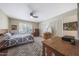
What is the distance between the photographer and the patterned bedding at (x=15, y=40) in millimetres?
1896

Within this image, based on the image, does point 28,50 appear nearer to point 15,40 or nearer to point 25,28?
point 15,40

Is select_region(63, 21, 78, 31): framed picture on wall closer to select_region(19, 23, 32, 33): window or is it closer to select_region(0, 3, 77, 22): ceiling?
select_region(0, 3, 77, 22): ceiling

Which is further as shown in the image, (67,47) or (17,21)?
(17,21)

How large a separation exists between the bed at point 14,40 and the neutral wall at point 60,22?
1.07 ft

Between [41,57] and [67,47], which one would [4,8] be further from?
[67,47]

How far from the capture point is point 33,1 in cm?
197

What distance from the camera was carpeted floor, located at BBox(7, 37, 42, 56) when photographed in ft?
6.38

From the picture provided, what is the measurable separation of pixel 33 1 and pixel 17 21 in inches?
20.7

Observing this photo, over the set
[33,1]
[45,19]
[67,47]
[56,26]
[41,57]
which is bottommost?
[41,57]

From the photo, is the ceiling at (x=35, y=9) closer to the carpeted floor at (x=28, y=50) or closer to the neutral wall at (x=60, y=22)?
the neutral wall at (x=60, y=22)

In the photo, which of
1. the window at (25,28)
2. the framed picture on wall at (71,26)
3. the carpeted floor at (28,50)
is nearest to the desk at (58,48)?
the carpeted floor at (28,50)

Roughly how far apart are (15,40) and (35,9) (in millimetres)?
764

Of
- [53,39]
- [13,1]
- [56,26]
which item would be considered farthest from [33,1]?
[53,39]

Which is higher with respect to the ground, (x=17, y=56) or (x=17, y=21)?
(x=17, y=21)
